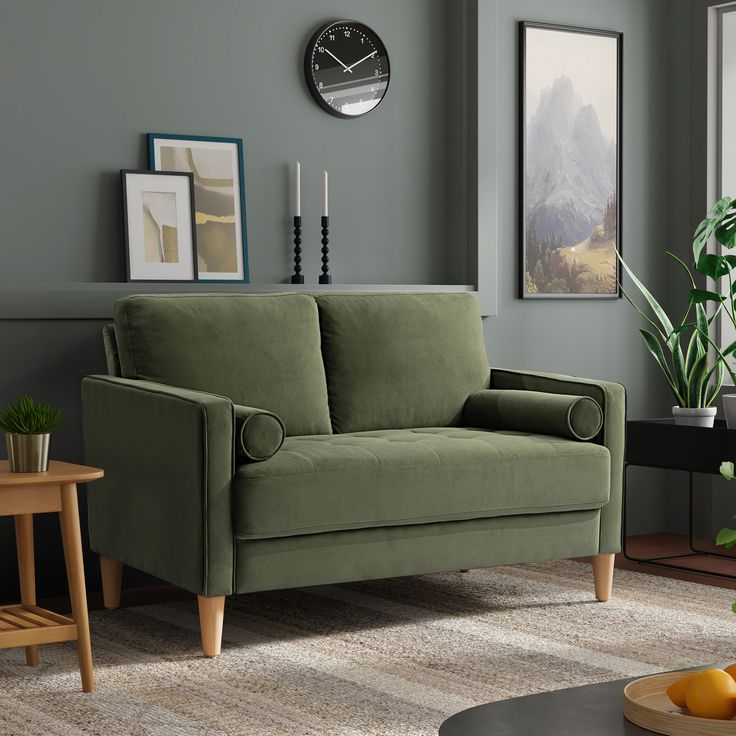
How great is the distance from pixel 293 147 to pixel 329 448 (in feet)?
4.78

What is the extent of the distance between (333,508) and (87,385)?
89 centimetres

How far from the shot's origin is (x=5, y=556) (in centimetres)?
388

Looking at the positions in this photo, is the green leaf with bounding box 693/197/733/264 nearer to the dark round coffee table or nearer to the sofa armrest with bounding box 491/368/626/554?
the sofa armrest with bounding box 491/368/626/554

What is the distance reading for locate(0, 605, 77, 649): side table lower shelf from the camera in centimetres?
282

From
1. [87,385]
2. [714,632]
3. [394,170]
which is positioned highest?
[394,170]

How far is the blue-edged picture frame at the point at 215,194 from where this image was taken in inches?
165

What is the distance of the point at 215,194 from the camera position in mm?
4270

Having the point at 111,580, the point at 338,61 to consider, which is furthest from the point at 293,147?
the point at 111,580

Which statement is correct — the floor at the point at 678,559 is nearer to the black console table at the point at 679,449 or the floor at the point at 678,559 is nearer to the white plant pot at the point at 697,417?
the black console table at the point at 679,449

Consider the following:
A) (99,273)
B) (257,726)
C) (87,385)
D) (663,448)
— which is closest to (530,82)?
(663,448)

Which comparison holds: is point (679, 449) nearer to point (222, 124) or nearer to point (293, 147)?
point (293, 147)

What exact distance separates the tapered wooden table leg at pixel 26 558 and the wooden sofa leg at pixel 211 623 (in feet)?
1.38

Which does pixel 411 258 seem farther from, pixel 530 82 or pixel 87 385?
pixel 87 385

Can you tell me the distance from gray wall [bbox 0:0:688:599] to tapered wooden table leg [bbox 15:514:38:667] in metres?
0.71
